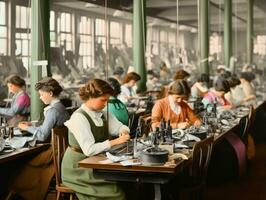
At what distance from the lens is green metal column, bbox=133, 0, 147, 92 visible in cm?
801

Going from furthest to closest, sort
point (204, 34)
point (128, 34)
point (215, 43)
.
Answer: point (215, 43) → point (204, 34) → point (128, 34)

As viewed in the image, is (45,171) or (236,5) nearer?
(45,171)

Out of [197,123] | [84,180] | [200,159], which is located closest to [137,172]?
[84,180]

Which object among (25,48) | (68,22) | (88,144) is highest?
(68,22)

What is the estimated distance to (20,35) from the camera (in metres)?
5.43

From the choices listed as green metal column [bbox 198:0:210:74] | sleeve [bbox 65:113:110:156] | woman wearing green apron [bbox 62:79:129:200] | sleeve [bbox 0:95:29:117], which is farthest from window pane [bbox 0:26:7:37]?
green metal column [bbox 198:0:210:74]

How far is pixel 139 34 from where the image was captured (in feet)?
26.3

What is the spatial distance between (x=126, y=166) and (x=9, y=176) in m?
1.41

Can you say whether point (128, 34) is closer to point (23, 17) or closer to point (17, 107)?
point (23, 17)

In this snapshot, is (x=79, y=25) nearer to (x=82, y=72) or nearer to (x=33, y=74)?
(x=82, y=72)

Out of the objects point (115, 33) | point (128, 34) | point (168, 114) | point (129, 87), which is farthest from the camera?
point (128, 34)

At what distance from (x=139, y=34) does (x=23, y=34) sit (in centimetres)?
296

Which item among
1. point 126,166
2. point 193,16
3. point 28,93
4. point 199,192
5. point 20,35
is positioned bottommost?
point 199,192

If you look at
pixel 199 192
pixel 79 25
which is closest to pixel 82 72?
pixel 79 25
